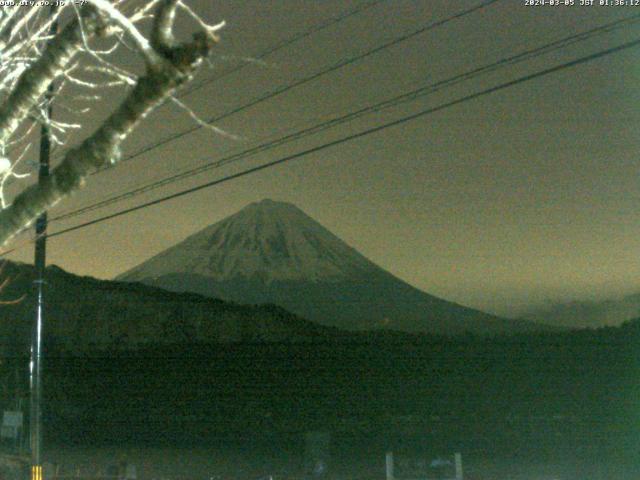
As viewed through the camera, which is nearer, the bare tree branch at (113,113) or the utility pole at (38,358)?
the bare tree branch at (113,113)

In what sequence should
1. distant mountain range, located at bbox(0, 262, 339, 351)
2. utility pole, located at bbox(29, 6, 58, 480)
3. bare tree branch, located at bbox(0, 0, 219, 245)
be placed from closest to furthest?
bare tree branch, located at bbox(0, 0, 219, 245)
utility pole, located at bbox(29, 6, 58, 480)
distant mountain range, located at bbox(0, 262, 339, 351)

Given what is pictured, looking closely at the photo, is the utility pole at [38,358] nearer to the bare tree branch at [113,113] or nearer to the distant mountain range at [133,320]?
the bare tree branch at [113,113]

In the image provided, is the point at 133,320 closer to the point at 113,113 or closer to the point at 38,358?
the point at 38,358

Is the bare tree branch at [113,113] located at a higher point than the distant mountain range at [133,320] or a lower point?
lower

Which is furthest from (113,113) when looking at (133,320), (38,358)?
(133,320)

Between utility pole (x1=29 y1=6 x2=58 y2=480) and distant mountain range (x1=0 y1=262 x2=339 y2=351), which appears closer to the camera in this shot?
utility pole (x1=29 y1=6 x2=58 y2=480)

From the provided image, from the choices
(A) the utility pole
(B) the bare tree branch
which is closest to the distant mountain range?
(A) the utility pole

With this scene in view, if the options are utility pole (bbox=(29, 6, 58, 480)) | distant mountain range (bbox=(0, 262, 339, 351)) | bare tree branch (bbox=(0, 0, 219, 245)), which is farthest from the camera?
distant mountain range (bbox=(0, 262, 339, 351))

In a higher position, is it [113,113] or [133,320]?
[133,320]

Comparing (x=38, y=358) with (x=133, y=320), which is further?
(x=133, y=320)

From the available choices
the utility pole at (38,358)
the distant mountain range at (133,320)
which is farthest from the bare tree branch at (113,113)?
the distant mountain range at (133,320)

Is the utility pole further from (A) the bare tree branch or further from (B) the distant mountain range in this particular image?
(B) the distant mountain range
